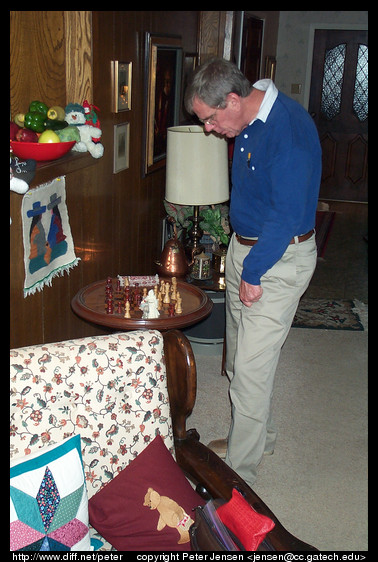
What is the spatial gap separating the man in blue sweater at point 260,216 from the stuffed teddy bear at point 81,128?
0.37 meters

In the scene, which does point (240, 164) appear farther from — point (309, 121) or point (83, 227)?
point (83, 227)

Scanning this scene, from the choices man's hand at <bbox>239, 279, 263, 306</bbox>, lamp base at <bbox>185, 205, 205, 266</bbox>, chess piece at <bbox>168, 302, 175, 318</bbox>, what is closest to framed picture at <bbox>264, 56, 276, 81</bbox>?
lamp base at <bbox>185, 205, 205, 266</bbox>

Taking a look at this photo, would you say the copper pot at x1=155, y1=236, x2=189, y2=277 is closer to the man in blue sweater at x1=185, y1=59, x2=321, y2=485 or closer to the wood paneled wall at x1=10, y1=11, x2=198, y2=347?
the wood paneled wall at x1=10, y1=11, x2=198, y2=347

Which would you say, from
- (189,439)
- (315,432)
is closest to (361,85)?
(315,432)

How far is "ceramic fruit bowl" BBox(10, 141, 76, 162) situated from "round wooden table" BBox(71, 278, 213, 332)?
2.05 ft

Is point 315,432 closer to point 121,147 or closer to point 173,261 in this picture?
point 173,261

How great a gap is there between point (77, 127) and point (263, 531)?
149cm

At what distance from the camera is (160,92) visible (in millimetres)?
3279

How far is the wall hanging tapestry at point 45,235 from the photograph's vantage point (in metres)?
1.99

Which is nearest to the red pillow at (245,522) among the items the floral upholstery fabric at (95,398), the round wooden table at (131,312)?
the floral upholstery fabric at (95,398)

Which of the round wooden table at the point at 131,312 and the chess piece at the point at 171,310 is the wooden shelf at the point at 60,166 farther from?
the chess piece at the point at 171,310

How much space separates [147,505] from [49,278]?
0.95m

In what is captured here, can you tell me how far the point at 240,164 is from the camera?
83.6 inches
